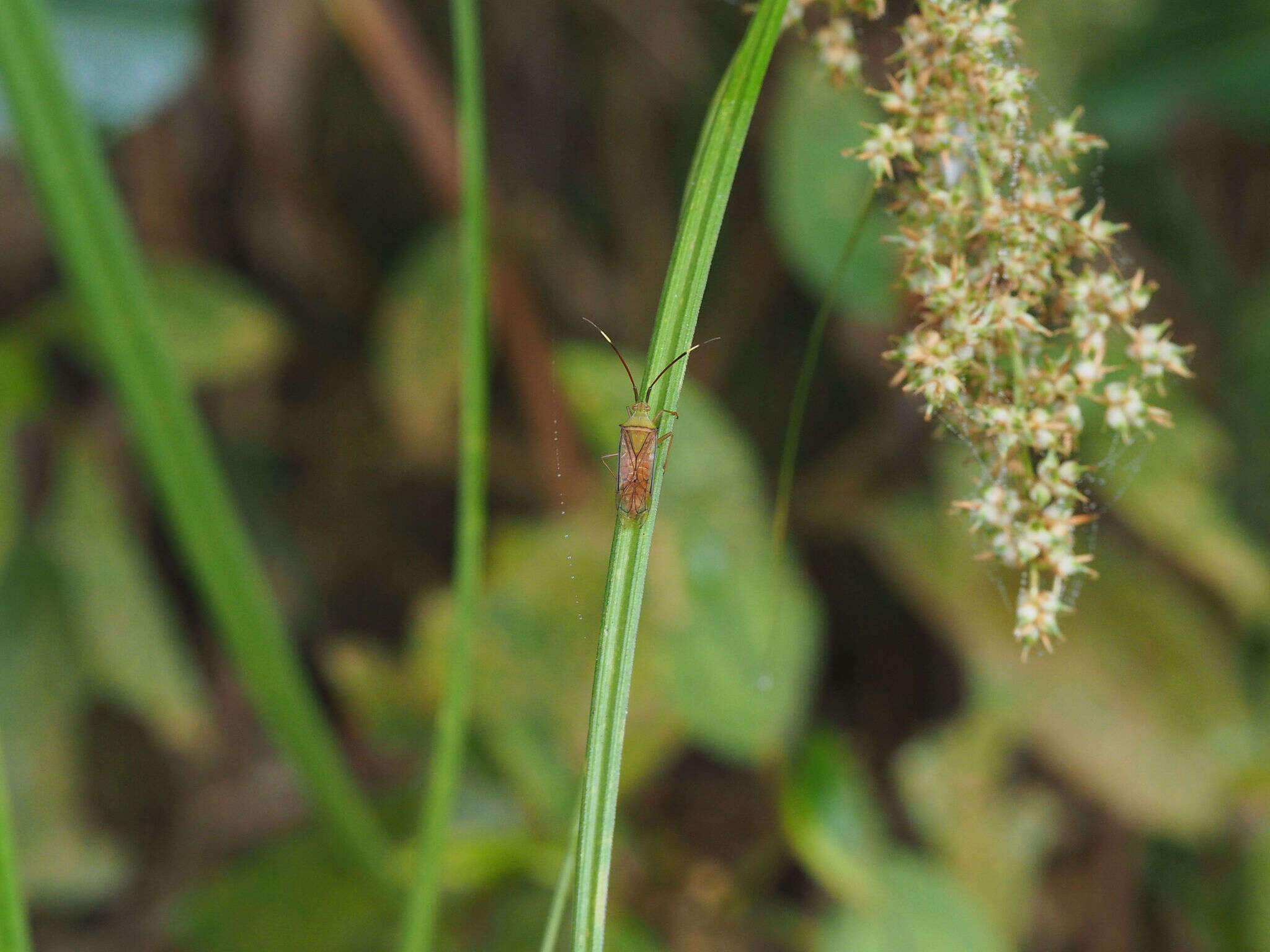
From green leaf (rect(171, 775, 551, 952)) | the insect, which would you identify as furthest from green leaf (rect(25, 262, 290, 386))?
the insect

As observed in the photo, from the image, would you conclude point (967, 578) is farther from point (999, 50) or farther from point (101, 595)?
point (101, 595)

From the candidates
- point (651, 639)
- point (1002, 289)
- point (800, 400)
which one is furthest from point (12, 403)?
point (1002, 289)

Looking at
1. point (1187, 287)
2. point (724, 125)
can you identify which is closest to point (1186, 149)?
point (1187, 287)

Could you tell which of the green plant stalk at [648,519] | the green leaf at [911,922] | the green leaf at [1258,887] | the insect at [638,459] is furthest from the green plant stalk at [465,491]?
the green leaf at [1258,887]

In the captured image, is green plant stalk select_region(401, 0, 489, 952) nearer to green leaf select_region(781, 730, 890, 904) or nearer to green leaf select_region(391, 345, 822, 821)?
green leaf select_region(391, 345, 822, 821)

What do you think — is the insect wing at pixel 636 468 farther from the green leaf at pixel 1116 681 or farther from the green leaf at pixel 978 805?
the green leaf at pixel 978 805

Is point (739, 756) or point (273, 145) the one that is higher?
point (273, 145)
